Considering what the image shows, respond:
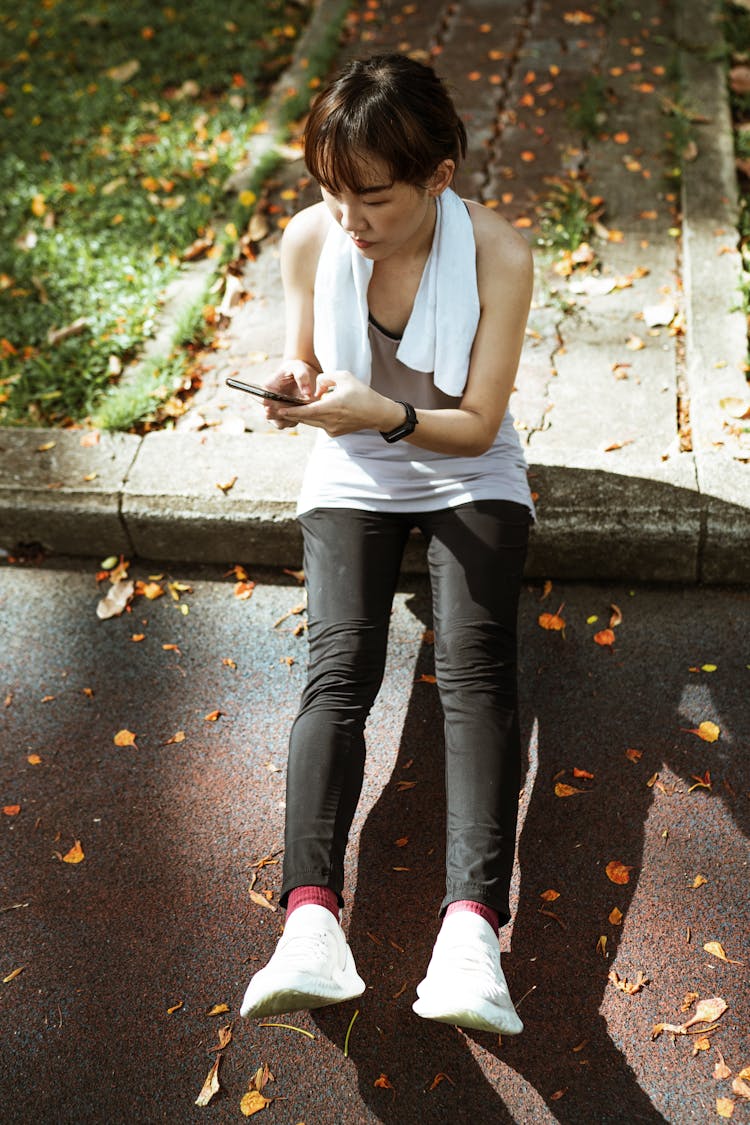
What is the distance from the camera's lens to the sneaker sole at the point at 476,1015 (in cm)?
200

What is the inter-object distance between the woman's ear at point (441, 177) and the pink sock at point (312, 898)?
1.60m

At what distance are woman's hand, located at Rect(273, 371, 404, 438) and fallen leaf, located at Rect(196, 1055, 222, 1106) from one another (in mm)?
1473

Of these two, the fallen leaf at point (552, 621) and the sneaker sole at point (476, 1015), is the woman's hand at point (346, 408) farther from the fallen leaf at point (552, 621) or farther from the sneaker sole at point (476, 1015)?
the sneaker sole at point (476, 1015)

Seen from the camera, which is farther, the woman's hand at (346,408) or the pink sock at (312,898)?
the woman's hand at (346,408)

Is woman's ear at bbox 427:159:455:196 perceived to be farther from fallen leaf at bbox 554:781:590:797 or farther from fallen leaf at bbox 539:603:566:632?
fallen leaf at bbox 554:781:590:797

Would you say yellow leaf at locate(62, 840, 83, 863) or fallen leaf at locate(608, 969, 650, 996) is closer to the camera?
fallen leaf at locate(608, 969, 650, 996)

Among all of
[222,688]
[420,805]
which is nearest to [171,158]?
[222,688]

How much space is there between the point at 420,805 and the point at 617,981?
0.67m

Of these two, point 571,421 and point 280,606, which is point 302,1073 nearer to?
point 280,606

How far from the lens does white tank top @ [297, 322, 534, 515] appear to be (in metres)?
2.69

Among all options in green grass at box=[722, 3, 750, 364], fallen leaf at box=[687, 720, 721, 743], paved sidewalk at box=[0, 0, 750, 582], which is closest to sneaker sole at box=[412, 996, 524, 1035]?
fallen leaf at box=[687, 720, 721, 743]

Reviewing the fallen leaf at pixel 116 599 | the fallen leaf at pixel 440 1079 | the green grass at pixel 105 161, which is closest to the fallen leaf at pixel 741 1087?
the fallen leaf at pixel 440 1079

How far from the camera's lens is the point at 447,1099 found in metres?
2.17

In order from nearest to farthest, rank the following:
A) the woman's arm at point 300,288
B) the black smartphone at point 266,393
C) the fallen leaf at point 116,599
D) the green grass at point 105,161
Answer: the black smartphone at point 266,393
the woman's arm at point 300,288
the fallen leaf at point 116,599
the green grass at point 105,161
